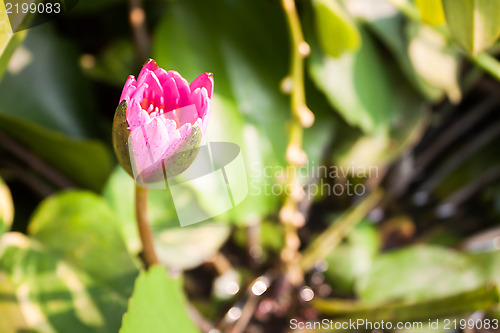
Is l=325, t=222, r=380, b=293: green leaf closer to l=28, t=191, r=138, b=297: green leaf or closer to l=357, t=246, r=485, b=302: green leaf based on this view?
l=357, t=246, r=485, b=302: green leaf

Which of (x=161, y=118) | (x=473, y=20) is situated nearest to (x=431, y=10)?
Answer: (x=473, y=20)

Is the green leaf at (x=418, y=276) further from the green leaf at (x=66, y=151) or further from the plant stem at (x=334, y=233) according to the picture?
the green leaf at (x=66, y=151)

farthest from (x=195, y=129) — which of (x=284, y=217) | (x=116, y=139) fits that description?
(x=284, y=217)

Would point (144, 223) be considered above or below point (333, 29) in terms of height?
below

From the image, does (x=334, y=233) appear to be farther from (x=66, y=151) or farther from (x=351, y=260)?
(x=66, y=151)

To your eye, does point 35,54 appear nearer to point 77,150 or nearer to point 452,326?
point 77,150

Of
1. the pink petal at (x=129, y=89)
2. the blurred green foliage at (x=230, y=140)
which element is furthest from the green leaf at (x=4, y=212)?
the pink petal at (x=129, y=89)
